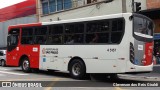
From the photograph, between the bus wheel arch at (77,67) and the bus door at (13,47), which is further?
the bus door at (13,47)

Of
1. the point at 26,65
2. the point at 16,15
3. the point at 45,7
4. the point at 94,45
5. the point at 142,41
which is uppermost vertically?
the point at 16,15

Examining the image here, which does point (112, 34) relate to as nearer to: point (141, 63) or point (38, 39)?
point (141, 63)

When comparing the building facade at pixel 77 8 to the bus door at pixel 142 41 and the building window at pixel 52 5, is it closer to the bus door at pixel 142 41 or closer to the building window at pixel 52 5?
the building window at pixel 52 5

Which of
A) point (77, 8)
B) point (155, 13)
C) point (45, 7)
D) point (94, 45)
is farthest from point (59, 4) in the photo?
point (94, 45)

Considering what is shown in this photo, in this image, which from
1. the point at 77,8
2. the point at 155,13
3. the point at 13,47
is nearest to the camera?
the point at 13,47

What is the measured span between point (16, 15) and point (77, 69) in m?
38.1

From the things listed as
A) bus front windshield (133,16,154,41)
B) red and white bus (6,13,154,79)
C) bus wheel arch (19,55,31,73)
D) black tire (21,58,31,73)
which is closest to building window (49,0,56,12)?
bus wheel arch (19,55,31,73)

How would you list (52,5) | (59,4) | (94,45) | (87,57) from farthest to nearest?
(52,5) < (59,4) < (87,57) < (94,45)

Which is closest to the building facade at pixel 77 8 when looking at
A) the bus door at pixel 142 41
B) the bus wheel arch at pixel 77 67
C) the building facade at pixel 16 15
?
the building facade at pixel 16 15

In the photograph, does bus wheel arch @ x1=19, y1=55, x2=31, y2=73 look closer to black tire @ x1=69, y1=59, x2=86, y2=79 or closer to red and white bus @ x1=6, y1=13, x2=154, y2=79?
red and white bus @ x1=6, y1=13, x2=154, y2=79

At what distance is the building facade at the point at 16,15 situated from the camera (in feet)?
169

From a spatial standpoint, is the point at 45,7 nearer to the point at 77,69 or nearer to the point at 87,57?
the point at 77,69

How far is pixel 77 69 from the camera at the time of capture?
707 inches

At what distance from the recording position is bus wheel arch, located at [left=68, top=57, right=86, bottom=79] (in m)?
17.4
